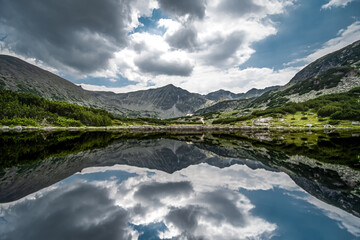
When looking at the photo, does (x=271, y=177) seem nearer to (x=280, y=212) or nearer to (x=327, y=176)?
(x=327, y=176)

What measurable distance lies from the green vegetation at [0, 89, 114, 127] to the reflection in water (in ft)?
408

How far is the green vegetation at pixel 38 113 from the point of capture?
103312 millimetres

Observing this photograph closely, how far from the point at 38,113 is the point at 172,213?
148067 mm

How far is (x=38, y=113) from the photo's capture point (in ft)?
388

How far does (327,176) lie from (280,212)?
1025 centimetres

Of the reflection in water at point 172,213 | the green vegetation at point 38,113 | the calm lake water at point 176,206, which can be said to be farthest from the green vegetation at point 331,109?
the green vegetation at point 38,113

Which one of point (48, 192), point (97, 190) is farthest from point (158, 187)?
point (48, 192)

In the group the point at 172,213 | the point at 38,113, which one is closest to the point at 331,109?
the point at 172,213

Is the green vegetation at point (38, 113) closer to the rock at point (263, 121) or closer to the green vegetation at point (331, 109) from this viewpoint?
the rock at point (263, 121)

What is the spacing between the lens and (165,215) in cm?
800

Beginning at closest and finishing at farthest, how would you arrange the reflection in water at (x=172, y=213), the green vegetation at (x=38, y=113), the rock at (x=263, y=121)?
the reflection in water at (x=172, y=213), the green vegetation at (x=38, y=113), the rock at (x=263, y=121)

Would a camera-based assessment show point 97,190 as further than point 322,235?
Yes

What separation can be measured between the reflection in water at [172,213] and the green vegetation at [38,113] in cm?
12433

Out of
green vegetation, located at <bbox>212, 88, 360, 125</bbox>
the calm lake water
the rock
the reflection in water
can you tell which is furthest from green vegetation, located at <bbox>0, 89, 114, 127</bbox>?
green vegetation, located at <bbox>212, 88, 360, 125</bbox>
